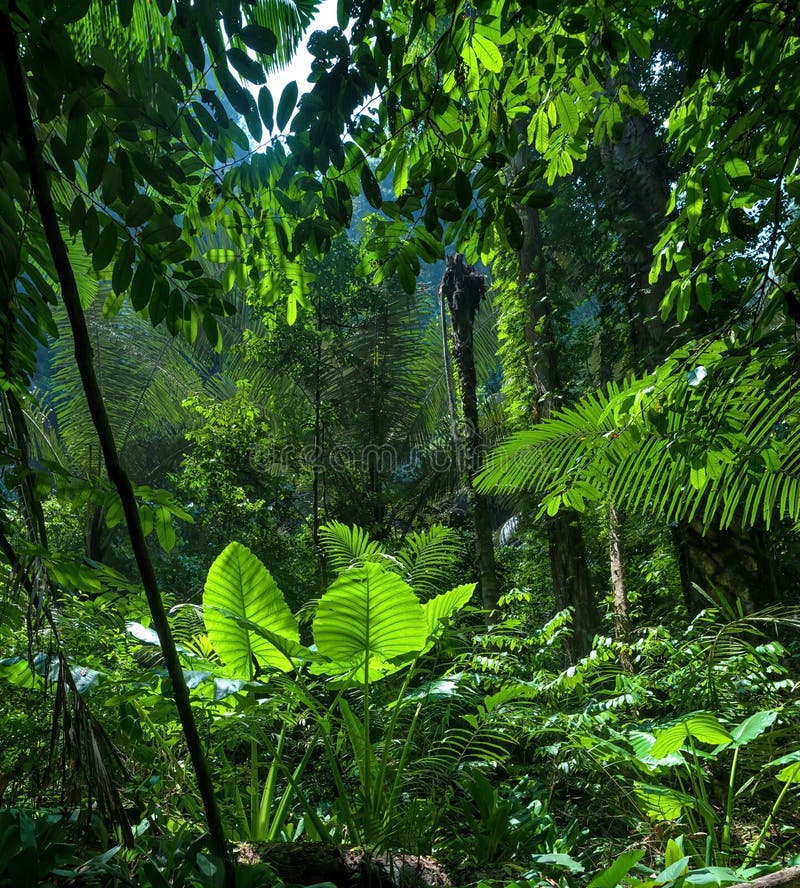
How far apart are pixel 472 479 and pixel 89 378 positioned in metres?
2.03

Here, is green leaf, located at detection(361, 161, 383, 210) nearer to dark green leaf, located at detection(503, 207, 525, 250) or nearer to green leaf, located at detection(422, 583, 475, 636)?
dark green leaf, located at detection(503, 207, 525, 250)

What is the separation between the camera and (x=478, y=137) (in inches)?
46.5

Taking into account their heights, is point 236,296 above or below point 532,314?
above

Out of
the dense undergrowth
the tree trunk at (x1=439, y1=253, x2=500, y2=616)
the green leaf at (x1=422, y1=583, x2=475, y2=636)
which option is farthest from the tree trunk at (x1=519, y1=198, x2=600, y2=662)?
the green leaf at (x1=422, y1=583, x2=475, y2=636)

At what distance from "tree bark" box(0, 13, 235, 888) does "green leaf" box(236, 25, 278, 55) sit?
0.86 feet

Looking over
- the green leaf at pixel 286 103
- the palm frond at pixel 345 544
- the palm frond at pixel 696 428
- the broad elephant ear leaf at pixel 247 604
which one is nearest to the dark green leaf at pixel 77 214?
the green leaf at pixel 286 103

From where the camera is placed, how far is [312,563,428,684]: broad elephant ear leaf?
→ 6.48 feet

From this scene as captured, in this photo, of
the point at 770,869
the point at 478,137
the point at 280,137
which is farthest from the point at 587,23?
the point at 770,869

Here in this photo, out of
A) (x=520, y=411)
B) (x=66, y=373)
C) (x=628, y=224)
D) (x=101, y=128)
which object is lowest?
(x=101, y=128)

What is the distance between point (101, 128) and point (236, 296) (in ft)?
31.2

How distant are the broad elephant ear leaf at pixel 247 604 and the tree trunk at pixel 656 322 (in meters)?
1.72

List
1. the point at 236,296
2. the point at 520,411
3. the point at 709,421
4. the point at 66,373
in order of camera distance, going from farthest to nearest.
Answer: the point at 236,296 → the point at 66,373 → the point at 520,411 → the point at 709,421

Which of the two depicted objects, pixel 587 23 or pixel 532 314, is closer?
pixel 587 23

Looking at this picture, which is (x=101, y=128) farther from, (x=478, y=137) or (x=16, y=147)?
(x=478, y=137)
